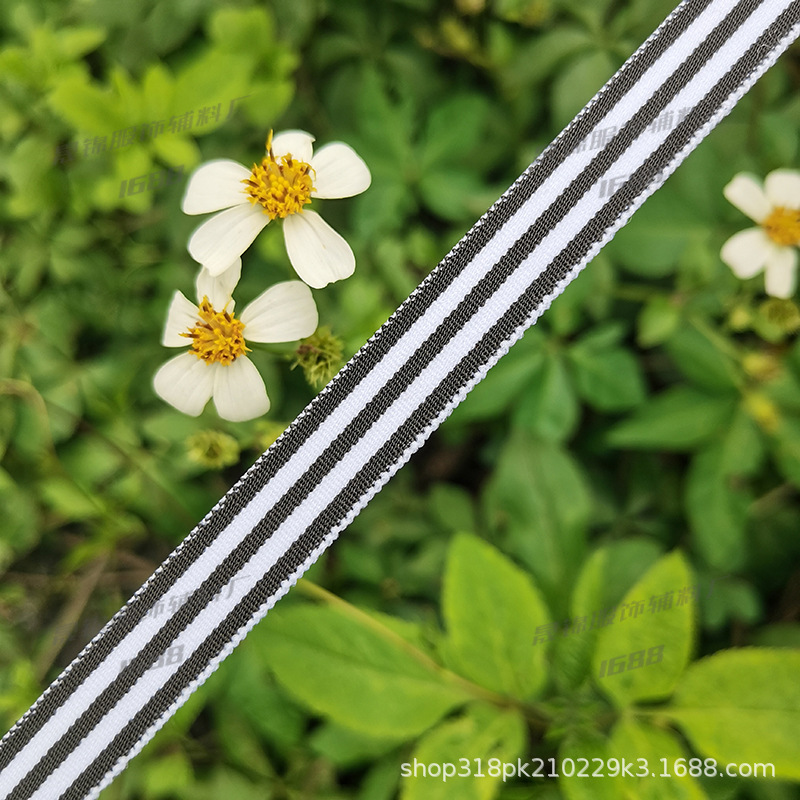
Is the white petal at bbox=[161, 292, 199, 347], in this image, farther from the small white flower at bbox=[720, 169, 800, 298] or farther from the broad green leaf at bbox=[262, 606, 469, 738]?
the small white flower at bbox=[720, 169, 800, 298]

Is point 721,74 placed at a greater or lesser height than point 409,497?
greater

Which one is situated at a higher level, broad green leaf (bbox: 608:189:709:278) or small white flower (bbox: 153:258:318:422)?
broad green leaf (bbox: 608:189:709:278)

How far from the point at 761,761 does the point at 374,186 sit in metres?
0.94

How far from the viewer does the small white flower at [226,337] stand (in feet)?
2.09

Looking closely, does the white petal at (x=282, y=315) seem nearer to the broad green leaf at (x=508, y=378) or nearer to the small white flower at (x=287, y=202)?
the small white flower at (x=287, y=202)

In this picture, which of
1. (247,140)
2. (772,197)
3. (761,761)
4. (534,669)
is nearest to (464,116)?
(247,140)

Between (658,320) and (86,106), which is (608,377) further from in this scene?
(86,106)

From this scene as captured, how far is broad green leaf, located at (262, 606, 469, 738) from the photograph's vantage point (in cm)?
83

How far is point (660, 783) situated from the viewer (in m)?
0.79

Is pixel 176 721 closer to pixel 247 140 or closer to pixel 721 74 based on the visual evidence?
pixel 247 140

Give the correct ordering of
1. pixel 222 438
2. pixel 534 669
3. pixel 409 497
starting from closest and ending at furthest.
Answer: pixel 222 438 → pixel 534 669 → pixel 409 497

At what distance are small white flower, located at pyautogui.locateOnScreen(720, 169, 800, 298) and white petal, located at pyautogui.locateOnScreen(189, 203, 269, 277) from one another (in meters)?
0.60

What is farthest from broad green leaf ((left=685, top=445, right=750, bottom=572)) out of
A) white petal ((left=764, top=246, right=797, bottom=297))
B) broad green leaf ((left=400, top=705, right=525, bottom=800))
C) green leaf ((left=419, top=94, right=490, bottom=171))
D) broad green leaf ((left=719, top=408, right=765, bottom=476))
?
green leaf ((left=419, top=94, right=490, bottom=171))

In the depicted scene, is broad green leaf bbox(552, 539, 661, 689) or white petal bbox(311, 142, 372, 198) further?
broad green leaf bbox(552, 539, 661, 689)
